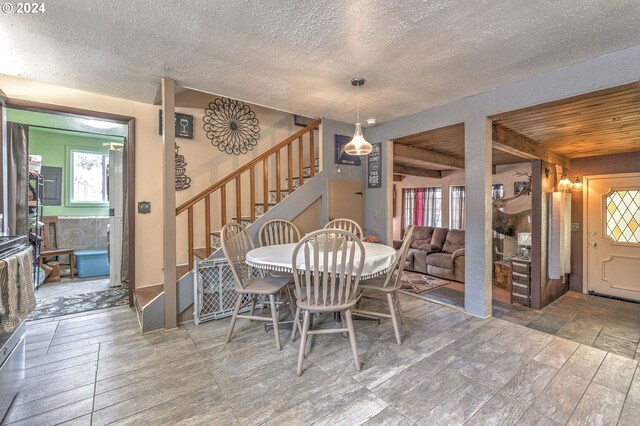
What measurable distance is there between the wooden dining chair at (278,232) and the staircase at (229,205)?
0.13m

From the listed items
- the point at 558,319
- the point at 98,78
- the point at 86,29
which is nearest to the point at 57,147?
the point at 98,78

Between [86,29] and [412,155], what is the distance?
4.08m

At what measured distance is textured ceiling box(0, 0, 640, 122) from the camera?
5.56 ft

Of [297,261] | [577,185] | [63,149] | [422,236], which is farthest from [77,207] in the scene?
[577,185]

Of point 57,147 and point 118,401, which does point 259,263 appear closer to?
point 118,401

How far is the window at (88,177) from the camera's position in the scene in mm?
5184

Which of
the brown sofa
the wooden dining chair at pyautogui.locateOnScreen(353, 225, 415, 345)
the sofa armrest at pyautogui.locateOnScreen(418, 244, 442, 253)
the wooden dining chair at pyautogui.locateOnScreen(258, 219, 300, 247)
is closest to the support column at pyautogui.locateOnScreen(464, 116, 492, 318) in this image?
the wooden dining chair at pyautogui.locateOnScreen(353, 225, 415, 345)

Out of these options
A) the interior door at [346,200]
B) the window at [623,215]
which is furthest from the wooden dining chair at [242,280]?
the window at [623,215]

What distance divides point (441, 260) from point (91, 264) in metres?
6.32

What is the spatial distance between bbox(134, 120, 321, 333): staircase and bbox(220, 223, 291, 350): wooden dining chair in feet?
0.94

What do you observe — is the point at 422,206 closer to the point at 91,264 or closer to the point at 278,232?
the point at 278,232

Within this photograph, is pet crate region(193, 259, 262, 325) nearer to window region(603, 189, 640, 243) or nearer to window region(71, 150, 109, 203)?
window region(71, 150, 109, 203)

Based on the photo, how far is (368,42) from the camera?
2012 mm

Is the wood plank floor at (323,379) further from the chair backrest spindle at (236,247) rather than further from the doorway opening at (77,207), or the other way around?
the doorway opening at (77,207)
